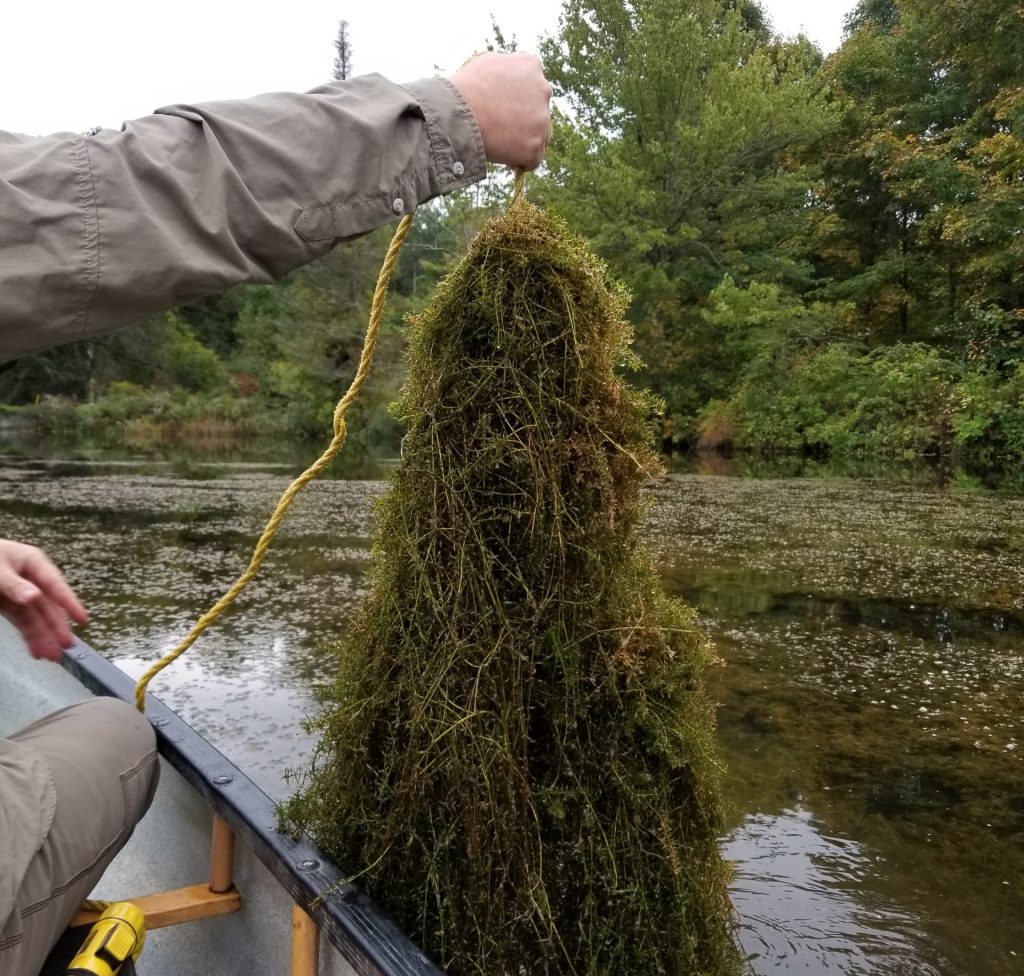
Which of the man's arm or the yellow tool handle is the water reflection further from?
the man's arm

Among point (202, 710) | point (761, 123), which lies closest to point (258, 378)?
point (761, 123)

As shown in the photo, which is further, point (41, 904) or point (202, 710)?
point (202, 710)

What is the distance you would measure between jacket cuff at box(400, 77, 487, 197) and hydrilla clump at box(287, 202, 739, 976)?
0.44 m

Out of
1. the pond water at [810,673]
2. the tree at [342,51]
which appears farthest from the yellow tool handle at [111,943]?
the tree at [342,51]

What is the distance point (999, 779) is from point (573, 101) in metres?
24.5

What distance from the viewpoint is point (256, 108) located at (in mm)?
878

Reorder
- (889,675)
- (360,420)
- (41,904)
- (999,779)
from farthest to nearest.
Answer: (360,420)
(889,675)
(999,779)
(41,904)

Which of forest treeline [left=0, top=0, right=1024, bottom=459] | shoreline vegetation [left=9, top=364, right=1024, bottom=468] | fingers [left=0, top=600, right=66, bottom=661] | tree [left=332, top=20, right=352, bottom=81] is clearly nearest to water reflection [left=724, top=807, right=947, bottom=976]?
fingers [left=0, top=600, right=66, bottom=661]

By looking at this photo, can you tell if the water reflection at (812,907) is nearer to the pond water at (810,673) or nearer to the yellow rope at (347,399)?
the pond water at (810,673)

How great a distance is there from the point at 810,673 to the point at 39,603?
4296mm

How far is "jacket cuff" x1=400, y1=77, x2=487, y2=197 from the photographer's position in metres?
1.00

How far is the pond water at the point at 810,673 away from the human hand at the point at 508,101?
76 cm

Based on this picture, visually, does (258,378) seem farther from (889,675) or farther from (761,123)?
(889,675)

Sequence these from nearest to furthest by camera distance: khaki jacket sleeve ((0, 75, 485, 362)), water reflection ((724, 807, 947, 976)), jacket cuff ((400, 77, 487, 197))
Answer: khaki jacket sleeve ((0, 75, 485, 362)), jacket cuff ((400, 77, 487, 197)), water reflection ((724, 807, 947, 976))
